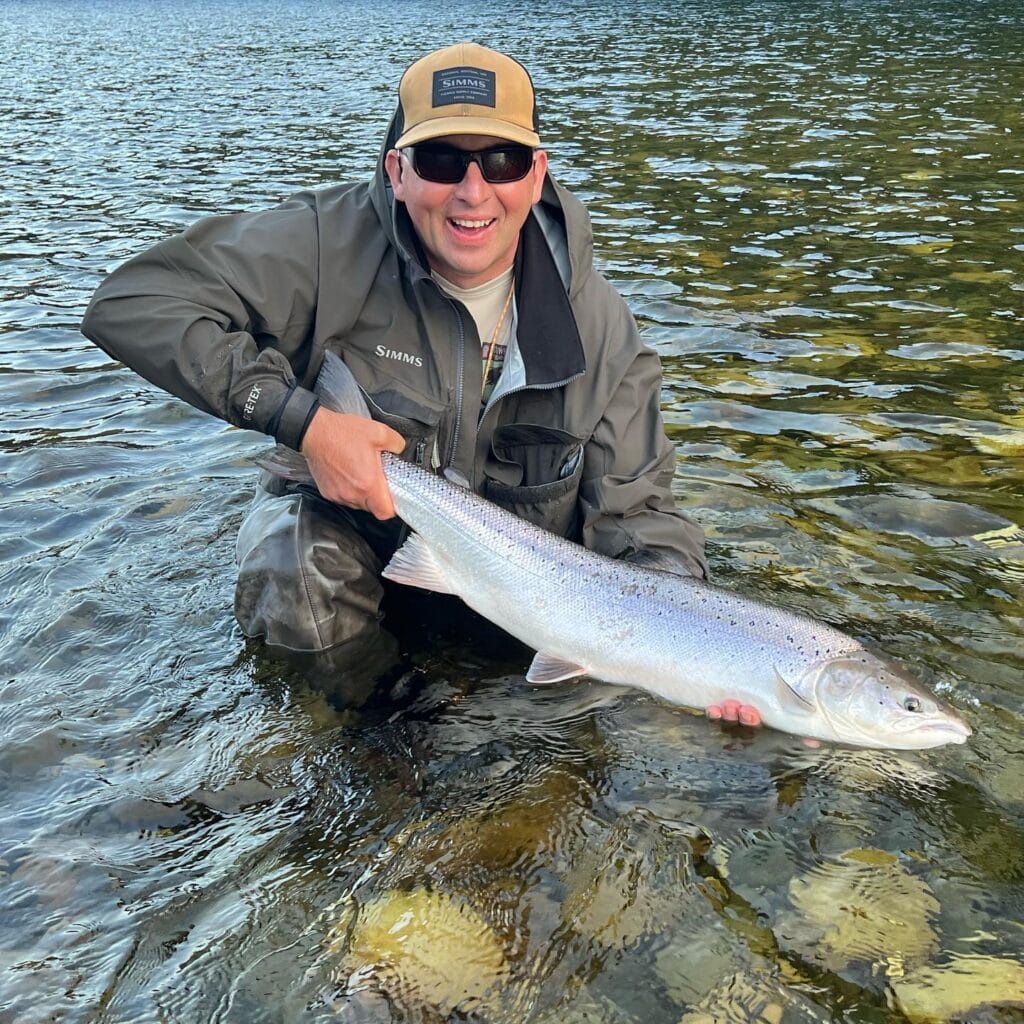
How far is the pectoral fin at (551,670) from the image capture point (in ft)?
15.3

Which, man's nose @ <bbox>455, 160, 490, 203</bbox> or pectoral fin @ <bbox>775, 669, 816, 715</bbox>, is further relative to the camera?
man's nose @ <bbox>455, 160, 490, 203</bbox>

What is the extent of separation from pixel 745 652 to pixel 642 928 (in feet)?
4.26

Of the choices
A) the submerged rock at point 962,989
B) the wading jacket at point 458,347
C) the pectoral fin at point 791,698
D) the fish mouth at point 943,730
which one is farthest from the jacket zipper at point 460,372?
the submerged rock at point 962,989

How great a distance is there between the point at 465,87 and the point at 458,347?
1.05 metres

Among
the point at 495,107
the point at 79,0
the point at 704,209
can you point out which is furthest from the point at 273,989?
the point at 79,0

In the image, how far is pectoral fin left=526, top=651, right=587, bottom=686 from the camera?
4.65 metres

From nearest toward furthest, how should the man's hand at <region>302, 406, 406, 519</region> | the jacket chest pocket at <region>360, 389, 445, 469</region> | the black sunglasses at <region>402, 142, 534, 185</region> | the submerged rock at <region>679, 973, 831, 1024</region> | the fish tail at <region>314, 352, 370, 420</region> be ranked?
the submerged rock at <region>679, 973, 831, 1024</region> → the man's hand at <region>302, 406, 406, 519</region> → the black sunglasses at <region>402, 142, 534, 185</region> → the fish tail at <region>314, 352, 370, 420</region> → the jacket chest pocket at <region>360, 389, 445, 469</region>

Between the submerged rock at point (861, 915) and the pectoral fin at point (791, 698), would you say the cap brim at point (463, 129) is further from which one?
the submerged rock at point (861, 915)

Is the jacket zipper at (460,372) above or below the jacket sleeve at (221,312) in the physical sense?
below

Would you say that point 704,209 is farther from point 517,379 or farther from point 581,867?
point 581,867

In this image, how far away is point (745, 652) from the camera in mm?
Result: 4457

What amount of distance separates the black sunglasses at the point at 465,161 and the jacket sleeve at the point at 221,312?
0.59 m

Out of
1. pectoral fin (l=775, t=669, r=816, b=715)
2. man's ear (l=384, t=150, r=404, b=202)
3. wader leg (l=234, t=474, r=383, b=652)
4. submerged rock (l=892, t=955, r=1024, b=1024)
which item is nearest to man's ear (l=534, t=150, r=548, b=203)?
man's ear (l=384, t=150, r=404, b=202)

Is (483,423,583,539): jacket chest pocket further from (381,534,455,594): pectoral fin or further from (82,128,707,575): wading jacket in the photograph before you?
(381,534,455,594): pectoral fin
